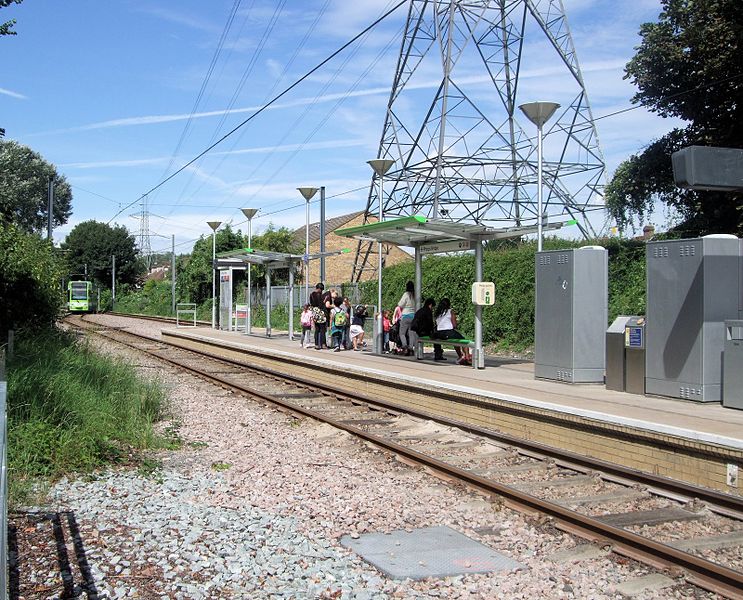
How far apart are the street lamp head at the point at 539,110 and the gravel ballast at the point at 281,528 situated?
740 cm

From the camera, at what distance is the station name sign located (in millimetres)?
16953

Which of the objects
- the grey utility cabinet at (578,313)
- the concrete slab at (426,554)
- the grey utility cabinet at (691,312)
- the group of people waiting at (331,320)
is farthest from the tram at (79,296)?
the concrete slab at (426,554)

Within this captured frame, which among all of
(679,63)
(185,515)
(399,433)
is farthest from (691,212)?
(185,515)

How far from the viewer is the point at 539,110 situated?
575 inches

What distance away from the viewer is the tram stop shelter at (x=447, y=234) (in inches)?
602

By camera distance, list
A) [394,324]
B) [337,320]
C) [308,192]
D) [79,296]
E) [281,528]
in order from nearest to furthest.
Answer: [281,528], [394,324], [337,320], [308,192], [79,296]

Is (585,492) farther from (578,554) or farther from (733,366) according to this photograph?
(733,366)

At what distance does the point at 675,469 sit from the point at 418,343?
1033 centimetres

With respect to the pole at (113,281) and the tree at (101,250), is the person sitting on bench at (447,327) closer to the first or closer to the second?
the pole at (113,281)

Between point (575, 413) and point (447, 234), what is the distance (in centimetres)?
725

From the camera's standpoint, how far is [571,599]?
5.18 meters

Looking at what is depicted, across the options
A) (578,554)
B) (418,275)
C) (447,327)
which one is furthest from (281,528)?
(418,275)

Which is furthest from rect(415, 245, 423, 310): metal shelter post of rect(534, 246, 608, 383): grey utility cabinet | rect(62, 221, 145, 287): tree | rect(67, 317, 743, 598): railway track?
rect(62, 221, 145, 287): tree

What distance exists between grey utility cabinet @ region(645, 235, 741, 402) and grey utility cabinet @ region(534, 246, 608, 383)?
1.64 metres
